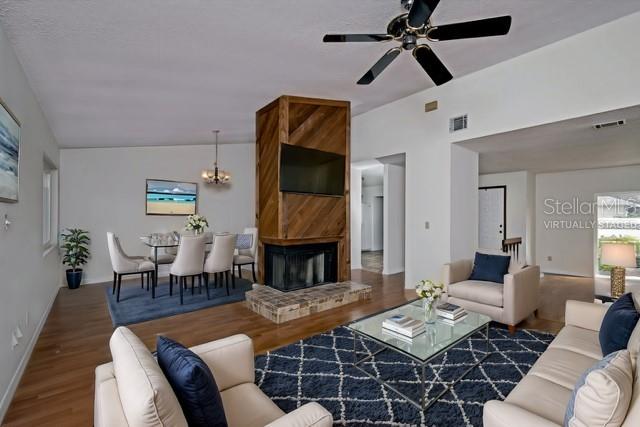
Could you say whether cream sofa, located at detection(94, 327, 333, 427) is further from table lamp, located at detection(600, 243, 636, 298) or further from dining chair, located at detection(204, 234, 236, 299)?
table lamp, located at detection(600, 243, 636, 298)

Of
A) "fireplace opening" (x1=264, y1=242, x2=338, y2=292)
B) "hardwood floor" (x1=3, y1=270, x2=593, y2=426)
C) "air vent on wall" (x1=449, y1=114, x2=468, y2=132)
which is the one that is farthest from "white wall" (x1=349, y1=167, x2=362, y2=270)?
"air vent on wall" (x1=449, y1=114, x2=468, y2=132)

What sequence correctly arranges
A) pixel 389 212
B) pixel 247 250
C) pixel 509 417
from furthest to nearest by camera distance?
pixel 389 212, pixel 247 250, pixel 509 417

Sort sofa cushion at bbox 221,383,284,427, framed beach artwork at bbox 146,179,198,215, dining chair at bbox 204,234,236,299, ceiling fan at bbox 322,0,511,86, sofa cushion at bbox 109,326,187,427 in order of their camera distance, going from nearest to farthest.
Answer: sofa cushion at bbox 109,326,187,427 < sofa cushion at bbox 221,383,284,427 < ceiling fan at bbox 322,0,511,86 < dining chair at bbox 204,234,236,299 < framed beach artwork at bbox 146,179,198,215

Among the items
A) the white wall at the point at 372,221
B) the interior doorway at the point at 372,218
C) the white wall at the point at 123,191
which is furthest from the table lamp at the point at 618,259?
the white wall at the point at 372,221

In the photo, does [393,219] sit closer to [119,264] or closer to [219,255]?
[219,255]

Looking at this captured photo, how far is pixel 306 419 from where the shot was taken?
1.12 metres

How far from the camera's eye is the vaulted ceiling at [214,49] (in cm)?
218

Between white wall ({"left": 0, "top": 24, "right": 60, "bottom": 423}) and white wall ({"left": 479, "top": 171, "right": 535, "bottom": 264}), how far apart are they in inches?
316

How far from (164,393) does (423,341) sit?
182 cm

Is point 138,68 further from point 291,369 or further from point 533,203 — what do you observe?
point 533,203

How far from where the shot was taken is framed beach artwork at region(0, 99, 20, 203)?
6.97 ft

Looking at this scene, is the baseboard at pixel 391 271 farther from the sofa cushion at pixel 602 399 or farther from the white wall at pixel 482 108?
the sofa cushion at pixel 602 399

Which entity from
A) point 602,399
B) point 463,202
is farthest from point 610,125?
point 602,399

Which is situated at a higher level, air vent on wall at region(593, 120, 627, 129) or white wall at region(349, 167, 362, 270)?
air vent on wall at region(593, 120, 627, 129)
